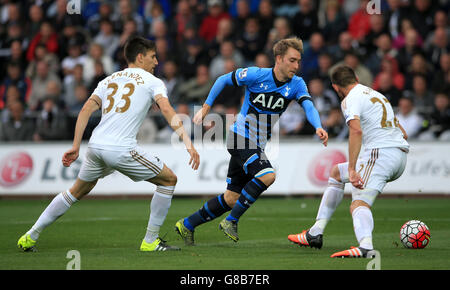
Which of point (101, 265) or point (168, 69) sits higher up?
point (168, 69)

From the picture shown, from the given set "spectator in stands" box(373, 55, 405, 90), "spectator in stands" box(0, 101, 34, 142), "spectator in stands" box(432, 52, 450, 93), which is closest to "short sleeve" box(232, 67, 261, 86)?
"spectator in stands" box(373, 55, 405, 90)

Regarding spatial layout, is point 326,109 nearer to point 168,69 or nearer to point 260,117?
point 168,69

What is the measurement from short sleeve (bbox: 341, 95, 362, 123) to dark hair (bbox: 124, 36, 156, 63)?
2305 millimetres

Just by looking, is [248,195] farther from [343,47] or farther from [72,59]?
[72,59]

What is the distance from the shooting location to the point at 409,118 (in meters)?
16.5

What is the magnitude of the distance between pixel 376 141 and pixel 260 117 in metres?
1.60

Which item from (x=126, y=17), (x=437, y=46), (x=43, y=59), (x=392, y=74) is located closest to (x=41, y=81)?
(x=43, y=59)

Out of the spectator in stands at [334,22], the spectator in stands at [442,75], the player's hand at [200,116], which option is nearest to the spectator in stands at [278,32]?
the spectator in stands at [334,22]

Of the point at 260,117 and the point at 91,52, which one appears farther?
the point at 91,52

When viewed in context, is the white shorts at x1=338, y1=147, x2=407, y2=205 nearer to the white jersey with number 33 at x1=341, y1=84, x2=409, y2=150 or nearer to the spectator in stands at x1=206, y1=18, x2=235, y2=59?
the white jersey with number 33 at x1=341, y1=84, x2=409, y2=150

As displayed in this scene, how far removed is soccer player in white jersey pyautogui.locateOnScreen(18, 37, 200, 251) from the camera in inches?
325

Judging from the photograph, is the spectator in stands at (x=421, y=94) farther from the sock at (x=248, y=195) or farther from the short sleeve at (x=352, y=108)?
the short sleeve at (x=352, y=108)
